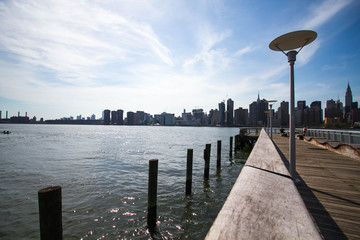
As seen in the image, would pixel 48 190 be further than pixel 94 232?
No

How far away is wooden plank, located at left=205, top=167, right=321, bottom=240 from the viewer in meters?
1.27

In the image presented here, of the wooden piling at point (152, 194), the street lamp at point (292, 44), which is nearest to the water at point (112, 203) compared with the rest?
the wooden piling at point (152, 194)

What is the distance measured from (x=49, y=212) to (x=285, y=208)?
3339 mm

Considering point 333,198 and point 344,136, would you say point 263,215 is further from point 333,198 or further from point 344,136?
A: point 344,136

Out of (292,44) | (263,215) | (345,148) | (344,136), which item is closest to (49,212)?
(263,215)

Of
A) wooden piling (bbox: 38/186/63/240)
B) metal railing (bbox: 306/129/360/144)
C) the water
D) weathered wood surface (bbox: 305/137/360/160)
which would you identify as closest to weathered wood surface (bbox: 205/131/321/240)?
wooden piling (bbox: 38/186/63/240)

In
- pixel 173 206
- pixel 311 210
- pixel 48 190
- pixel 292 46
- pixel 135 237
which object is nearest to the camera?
pixel 48 190

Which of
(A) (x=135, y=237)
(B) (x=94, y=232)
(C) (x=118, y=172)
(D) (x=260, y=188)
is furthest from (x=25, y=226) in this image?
(D) (x=260, y=188)

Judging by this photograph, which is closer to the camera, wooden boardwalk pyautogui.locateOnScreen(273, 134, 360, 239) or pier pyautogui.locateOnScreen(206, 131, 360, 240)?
pier pyautogui.locateOnScreen(206, 131, 360, 240)

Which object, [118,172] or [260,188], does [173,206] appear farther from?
[118,172]

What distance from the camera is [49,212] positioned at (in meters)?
2.88

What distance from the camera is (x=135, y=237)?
5266mm

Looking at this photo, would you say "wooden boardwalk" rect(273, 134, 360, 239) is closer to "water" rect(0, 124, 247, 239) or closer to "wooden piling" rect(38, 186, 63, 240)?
"water" rect(0, 124, 247, 239)

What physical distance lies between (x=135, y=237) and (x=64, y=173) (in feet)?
31.4
